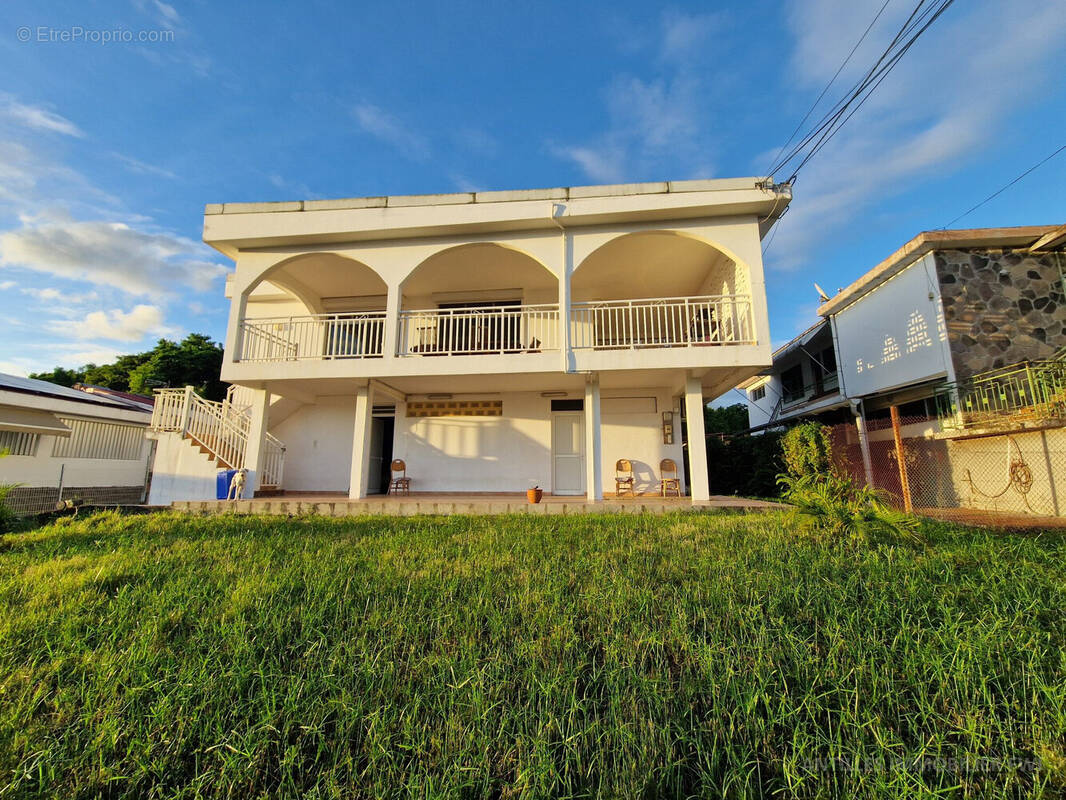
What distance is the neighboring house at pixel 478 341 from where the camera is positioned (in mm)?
8211

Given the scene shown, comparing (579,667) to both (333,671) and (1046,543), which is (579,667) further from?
(1046,543)

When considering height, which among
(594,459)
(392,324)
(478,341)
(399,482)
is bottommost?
(399,482)

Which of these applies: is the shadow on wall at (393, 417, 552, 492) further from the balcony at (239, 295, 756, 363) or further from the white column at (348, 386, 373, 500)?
the balcony at (239, 295, 756, 363)

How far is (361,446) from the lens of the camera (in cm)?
882

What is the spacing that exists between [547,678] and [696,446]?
6.72 metres

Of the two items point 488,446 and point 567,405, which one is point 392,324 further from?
point 567,405

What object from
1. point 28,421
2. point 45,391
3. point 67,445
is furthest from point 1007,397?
point 67,445

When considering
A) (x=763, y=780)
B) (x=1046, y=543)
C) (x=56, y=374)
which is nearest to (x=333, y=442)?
(x=763, y=780)

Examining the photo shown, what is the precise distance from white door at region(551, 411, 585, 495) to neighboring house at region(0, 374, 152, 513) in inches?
437

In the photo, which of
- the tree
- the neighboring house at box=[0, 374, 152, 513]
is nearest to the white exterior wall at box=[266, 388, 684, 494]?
the neighboring house at box=[0, 374, 152, 513]

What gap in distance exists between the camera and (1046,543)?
471 centimetres

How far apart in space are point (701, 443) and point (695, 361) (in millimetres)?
1555

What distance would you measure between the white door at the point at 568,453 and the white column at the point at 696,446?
9.16ft

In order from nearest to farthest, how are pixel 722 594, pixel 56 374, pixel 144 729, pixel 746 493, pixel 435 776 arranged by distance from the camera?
pixel 435 776
pixel 144 729
pixel 722 594
pixel 746 493
pixel 56 374
